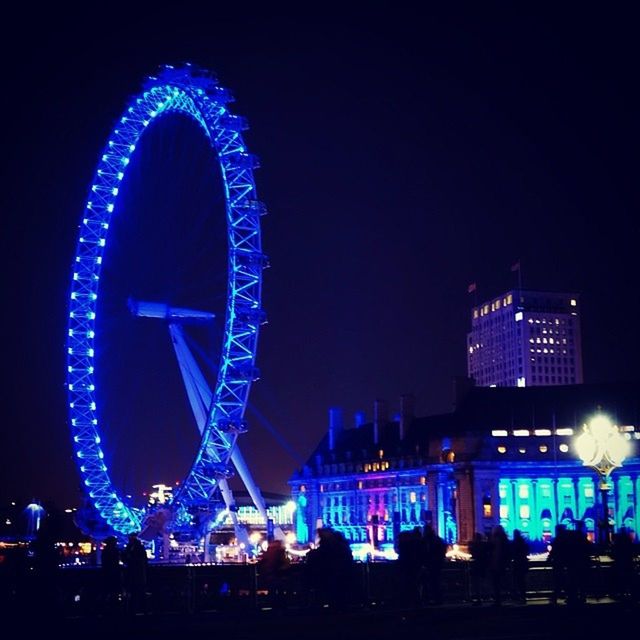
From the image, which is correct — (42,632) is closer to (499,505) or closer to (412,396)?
(499,505)

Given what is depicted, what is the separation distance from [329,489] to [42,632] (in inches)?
6066

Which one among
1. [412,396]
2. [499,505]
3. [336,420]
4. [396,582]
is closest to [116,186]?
[396,582]

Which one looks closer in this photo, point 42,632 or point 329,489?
point 42,632

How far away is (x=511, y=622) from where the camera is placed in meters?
27.0

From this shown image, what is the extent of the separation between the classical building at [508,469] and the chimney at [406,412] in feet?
1.67

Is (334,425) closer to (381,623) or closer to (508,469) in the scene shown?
(508,469)

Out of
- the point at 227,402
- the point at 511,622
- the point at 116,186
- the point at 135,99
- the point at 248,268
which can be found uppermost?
the point at 135,99

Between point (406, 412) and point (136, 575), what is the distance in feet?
452

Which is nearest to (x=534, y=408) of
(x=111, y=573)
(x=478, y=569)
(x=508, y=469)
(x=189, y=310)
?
(x=508, y=469)

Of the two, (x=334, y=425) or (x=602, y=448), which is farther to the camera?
(x=334, y=425)

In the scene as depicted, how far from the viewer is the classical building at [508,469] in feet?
456

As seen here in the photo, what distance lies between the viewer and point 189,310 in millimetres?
57375

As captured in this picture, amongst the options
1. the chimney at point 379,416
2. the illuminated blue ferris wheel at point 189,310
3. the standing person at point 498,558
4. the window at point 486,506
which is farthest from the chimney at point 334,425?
the standing person at point 498,558

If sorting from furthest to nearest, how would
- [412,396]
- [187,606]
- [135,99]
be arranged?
[412,396], [135,99], [187,606]
